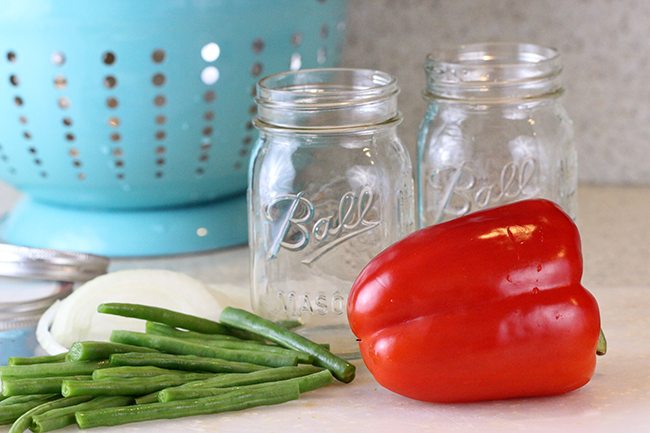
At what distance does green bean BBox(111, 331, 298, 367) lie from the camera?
3.38 ft

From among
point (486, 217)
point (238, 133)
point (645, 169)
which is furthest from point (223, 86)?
point (645, 169)

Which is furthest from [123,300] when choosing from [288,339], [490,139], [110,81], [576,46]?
[576,46]

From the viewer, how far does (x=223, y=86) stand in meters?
1.35

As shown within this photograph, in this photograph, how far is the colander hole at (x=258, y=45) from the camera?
1344 millimetres

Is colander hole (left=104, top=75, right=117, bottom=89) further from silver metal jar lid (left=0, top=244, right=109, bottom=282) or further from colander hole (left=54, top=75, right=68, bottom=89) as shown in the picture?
silver metal jar lid (left=0, top=244, right=109, bottom=282)

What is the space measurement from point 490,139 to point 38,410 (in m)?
0.53

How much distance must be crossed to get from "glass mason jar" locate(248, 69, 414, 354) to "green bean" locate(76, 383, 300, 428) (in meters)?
0.12

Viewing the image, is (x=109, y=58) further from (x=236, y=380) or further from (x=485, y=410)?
(x=485, y=410)

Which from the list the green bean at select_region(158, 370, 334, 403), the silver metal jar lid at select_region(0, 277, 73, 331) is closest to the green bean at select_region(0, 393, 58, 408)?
the green bean at select_region(158, 370, 334, 403)

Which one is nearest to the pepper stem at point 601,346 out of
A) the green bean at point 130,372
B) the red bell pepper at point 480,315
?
the red bell pepper at point 480,315

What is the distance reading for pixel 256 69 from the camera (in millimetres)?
1360

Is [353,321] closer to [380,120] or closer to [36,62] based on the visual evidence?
[380,120]

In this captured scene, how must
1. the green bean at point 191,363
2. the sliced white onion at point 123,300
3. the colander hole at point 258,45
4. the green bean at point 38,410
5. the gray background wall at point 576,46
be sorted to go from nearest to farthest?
the green bean at point 38,410 → the green bean at point 191,363 → the sliced white onion at point 123,300 → the colander hole at point 258,45 → the gray background wall at point 576,46

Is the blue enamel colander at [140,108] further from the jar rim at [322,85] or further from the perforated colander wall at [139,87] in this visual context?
the jar rim at [322,85]
